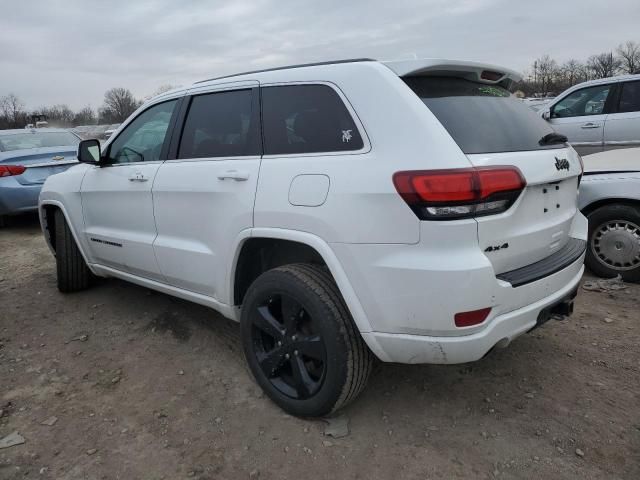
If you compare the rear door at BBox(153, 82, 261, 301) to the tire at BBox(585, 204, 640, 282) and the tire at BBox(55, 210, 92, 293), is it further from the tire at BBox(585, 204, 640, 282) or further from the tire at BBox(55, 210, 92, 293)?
the tire at BBox(585, 204, 640, 282)

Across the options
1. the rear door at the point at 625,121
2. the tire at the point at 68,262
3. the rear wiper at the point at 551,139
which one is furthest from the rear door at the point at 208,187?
the rear door at the point at 625,121

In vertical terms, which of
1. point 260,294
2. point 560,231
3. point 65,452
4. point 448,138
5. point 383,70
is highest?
point 383,70

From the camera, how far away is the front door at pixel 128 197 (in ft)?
11.2

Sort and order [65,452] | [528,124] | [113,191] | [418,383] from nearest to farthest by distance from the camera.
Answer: [65,452], [528,124], [418,383], [113,191]

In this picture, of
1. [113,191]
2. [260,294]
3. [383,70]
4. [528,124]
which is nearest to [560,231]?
[528,124]

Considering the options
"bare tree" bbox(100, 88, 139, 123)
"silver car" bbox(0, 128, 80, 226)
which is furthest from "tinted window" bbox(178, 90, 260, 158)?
"bare tree" bbox(100, 88, 139, 123)

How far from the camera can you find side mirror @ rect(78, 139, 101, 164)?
385 cm

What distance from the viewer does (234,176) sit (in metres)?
2.71

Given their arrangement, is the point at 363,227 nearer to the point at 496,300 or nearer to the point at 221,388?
the point at 496,300

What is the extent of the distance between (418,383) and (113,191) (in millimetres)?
2527

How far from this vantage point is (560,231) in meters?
2.58

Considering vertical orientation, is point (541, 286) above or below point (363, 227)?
below

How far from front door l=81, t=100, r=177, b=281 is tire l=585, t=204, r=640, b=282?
11.4ft

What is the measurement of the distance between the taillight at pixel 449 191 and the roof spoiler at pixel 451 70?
590 millimetres
